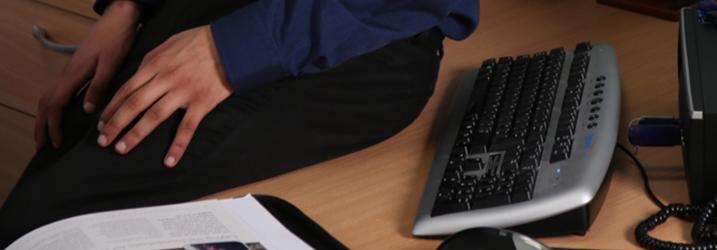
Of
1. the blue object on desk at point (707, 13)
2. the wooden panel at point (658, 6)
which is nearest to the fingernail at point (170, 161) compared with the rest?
the blue object on desk at point (707, 13)

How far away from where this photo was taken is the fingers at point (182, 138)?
3.50ft

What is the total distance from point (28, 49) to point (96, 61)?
0.82 m

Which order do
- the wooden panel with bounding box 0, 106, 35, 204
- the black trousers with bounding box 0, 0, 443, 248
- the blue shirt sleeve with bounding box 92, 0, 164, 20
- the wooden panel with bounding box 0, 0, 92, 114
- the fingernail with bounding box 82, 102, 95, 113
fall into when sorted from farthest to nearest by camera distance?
the wooden panel with bounding box 0, 106, 35, 204, the wooden panel with bounding box 0, 0, 92, 114, the blue shirt sleeve with bounding box 92, 0, 164, 20, the fingernail with bounding box 82, 102, 95, 113, the black trousers with bounding box 0, 0, 443, 248

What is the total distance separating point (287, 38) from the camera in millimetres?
1095

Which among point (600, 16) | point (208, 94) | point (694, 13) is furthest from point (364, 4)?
point (600, 16)

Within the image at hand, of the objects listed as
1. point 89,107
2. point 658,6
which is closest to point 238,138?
point 89,107

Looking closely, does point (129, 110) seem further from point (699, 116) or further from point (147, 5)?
point (699, 116)

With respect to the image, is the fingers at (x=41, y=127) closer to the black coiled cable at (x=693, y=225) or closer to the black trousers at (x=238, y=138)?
the black trousers at (x=238, y=138)

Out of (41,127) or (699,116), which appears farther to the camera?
(41,127)

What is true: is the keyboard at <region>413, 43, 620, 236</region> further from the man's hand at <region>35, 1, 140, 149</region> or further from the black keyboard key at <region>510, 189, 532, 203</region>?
the man's hand at <region>35, 1, 140, 149</region>

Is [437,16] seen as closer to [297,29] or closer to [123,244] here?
[297,29]

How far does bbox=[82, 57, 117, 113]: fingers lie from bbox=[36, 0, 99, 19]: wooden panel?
0.61 m

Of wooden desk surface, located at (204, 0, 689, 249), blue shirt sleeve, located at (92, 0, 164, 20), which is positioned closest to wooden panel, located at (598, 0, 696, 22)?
wooden desk surface, located at (204, 0, 689, 249)

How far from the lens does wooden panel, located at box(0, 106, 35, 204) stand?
223 centimetres
